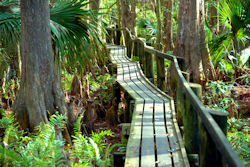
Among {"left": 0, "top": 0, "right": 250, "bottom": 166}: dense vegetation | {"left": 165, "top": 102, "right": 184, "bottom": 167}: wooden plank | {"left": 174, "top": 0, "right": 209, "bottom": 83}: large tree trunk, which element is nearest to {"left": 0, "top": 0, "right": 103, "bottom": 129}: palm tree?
{"left": 0, "top": 0, "right": 250, "bottom": 166}: dense vegetation

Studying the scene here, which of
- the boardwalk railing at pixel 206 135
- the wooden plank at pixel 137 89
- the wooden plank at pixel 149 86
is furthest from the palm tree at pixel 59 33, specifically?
the boardwalk railing at pixel 206 135

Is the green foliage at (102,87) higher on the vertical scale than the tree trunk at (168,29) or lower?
lower

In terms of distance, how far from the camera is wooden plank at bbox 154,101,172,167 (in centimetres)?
356

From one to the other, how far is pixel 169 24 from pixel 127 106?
8970 mm

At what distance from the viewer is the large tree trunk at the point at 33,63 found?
17.8 ft

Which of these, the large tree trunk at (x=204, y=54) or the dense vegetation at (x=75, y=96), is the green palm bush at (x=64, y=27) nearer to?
the dense vegetation at (x=75, y=96)

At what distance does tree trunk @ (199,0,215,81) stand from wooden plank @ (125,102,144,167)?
4829 mm

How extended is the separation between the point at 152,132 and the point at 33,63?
254cm

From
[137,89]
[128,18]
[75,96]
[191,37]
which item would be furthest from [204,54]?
[128,18]

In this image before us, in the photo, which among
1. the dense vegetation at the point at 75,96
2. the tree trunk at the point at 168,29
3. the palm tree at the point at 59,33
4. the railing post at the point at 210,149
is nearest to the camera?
the railing post at the point at 210,149

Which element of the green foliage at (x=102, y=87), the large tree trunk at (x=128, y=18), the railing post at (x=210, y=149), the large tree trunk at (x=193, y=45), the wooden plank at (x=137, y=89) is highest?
the large tree trunk at (x=128, y=18)

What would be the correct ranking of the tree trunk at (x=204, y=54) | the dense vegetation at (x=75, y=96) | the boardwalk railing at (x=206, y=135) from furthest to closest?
the tree trunk at (x=204, y=54) → the dense vegetation at (x=75, y=96) → the boardwalk railing at (x=206, y=135)

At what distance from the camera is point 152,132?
4.50 metres

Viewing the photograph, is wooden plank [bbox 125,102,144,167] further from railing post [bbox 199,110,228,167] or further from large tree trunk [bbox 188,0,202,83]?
large tree trunk [bbox 188,0,202,83]
